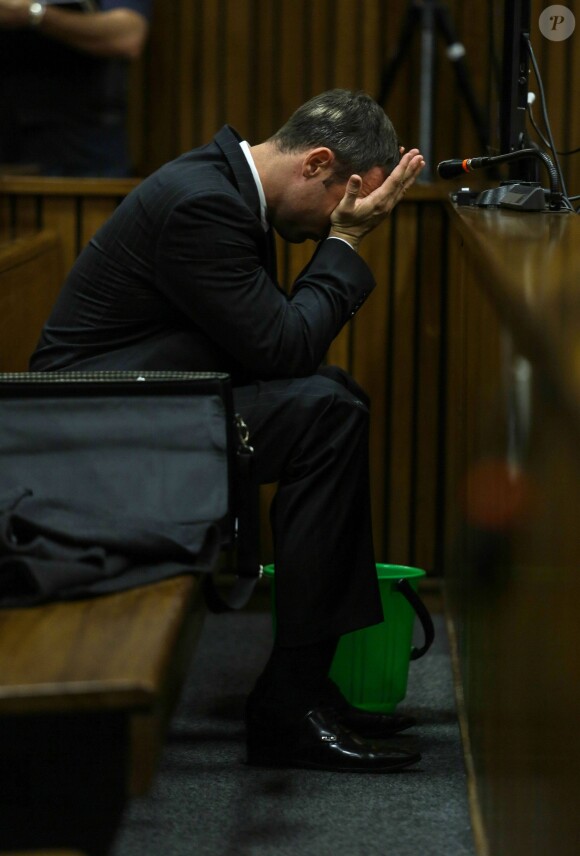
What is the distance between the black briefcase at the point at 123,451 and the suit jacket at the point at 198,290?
0.30 meters

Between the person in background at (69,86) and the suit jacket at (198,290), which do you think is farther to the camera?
the person in background at (69,86)

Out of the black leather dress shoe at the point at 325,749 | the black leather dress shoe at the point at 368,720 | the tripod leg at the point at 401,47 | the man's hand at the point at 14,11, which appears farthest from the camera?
the tripod leg at the point at 401,47

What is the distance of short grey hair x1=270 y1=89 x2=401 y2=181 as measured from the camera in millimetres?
2018

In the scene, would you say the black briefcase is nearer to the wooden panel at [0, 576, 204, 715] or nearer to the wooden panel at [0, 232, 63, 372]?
the wooden panel at [0, 576, 204, 715]

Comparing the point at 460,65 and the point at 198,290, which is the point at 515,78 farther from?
the point at 460,65

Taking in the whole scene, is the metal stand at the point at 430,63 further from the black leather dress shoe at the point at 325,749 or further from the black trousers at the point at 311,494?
the black leather dress shoe at the point at 325,749

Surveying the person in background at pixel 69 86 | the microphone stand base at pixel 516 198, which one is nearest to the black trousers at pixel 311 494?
the microphone stand base at pixel 516 198

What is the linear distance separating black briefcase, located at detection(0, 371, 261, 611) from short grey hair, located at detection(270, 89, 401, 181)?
0.57 metres

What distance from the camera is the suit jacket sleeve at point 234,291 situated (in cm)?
187

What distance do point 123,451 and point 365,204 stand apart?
2.35 ft

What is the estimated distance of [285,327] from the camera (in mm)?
1906

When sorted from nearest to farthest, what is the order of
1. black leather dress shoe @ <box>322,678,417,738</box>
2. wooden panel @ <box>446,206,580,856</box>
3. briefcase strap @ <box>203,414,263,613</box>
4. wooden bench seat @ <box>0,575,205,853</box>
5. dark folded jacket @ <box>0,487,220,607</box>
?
wooden panel @ <box>446,206,580,856</box> → wooden bench seat @ <box>0,575,205,853</box> → dark folded jacket @ <box>0,487,220,607</box> → briefcase strap @ <box>203,414,263,613</box> → black leather dress shoe @ <box>322,678,417,738</box>

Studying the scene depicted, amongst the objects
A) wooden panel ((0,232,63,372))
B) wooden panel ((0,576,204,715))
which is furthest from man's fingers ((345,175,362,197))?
wooden panel ((0,576,204,715))

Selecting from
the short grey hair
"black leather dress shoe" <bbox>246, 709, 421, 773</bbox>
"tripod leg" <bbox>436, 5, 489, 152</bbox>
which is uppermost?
"tripod leg" <bbox>436, 5, 489, 152</bbox>
